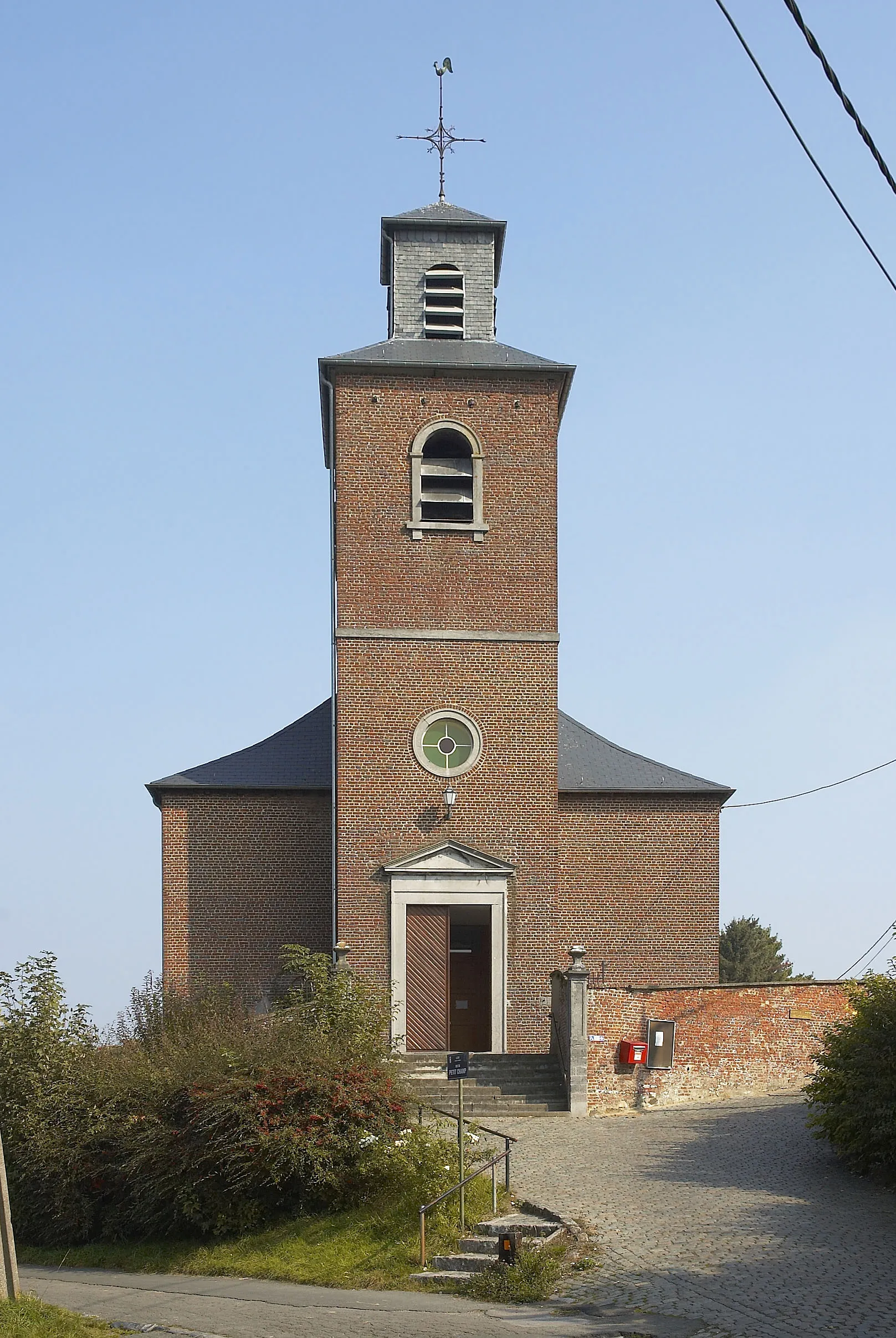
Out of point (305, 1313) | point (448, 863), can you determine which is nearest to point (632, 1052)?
point (448, 863)

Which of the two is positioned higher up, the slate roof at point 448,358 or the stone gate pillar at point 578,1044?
the slate roof at point 448,358

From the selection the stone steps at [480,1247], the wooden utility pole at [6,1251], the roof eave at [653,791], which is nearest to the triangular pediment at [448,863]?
the roof eave at [653,791]

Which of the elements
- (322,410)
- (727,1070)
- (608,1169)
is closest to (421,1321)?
(608,1169)

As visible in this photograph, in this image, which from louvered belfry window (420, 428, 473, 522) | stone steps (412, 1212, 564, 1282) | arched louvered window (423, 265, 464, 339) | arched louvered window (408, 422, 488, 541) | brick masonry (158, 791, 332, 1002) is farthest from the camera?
arched louvered window (423, 265, 464, 339)

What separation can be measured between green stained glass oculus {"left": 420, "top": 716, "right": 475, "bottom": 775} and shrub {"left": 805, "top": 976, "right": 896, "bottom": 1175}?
870 centimetres

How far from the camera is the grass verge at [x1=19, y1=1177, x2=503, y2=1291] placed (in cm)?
1510

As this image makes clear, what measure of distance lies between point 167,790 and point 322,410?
7.92 meters

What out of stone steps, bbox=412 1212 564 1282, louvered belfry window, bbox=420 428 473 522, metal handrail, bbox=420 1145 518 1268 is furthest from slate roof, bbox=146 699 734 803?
stone steps, bbox=412 1212 564 1282

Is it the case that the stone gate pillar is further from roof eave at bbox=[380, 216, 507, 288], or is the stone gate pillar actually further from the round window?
roof eave at bbox=[380, 216, 507, 288]

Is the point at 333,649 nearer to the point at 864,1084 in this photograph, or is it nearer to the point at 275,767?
the point at 275,767

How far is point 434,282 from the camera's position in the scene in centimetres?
2864

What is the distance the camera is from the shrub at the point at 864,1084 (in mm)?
17031

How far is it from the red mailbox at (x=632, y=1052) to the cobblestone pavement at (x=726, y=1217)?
996 mm

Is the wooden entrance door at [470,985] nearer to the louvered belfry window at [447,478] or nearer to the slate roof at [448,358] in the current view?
the louvered belfry window at [447,478]
